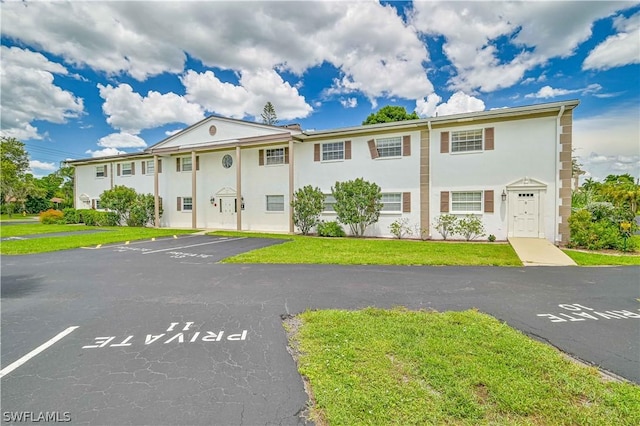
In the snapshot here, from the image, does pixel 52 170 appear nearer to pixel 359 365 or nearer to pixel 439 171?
pixel 439 171

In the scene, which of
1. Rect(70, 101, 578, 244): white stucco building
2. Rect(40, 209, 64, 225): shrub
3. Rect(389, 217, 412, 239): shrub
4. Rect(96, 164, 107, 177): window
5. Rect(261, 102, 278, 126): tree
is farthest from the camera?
Rect(261, 102, 278, 126): tree

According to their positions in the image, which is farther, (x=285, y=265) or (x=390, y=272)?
(x=285, y=265)

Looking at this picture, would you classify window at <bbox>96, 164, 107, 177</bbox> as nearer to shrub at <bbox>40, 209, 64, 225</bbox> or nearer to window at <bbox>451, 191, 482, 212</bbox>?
shrub at <bbox>40, 209, 64, 225</bbox>

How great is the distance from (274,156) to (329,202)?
200 inches

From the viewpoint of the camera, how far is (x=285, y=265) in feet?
28.8

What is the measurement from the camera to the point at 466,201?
1409 cm

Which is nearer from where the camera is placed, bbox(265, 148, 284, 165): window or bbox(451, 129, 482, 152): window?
bbox(451, 129, 482, 152): window

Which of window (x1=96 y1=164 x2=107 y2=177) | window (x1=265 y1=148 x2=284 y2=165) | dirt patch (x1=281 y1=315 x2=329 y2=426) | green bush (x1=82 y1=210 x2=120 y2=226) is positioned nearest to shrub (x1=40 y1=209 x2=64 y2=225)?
green bush (x1=82 y1=210 x2=120 y2=226)

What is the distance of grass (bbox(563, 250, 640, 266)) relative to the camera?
8.77 m

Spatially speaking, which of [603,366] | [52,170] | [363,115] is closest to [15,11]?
[603,366]

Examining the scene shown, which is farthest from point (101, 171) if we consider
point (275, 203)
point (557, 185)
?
point (557, 185)

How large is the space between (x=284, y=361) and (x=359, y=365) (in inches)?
33.9

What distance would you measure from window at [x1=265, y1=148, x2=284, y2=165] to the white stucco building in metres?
0.07

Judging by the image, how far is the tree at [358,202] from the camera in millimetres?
15320
